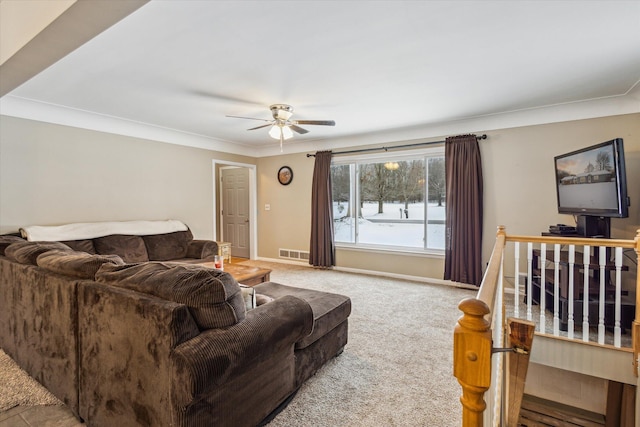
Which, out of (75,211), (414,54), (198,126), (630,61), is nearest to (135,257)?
(75,211)

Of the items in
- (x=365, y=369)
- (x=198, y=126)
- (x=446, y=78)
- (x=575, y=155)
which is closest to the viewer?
(x=365, y=369)

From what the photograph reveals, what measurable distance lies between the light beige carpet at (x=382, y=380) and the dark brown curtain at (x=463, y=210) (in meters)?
0.84

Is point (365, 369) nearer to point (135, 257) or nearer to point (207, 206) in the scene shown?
point (135, 257)

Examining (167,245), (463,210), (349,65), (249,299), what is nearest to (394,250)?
(463,210)

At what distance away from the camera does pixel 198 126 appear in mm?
4633

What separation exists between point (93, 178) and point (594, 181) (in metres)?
5.76

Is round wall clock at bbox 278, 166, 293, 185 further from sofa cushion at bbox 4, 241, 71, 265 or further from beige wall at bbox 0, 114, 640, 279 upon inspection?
sofa cushion at bbox 4, 241, 71, 265

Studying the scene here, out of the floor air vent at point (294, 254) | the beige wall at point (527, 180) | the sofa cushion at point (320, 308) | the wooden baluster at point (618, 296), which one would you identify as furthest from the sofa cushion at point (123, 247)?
the wooden baluster at point (618, 296)

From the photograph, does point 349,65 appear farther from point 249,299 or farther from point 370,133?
point 370,133

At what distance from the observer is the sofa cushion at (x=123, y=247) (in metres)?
3.81

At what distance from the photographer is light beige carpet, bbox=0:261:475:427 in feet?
5.90

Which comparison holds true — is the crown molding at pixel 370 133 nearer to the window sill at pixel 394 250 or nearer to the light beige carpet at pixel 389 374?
the window sill at pixel 394 250

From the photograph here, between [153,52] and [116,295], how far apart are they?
1.86 m

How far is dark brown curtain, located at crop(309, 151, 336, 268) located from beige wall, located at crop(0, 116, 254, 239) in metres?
1.93
